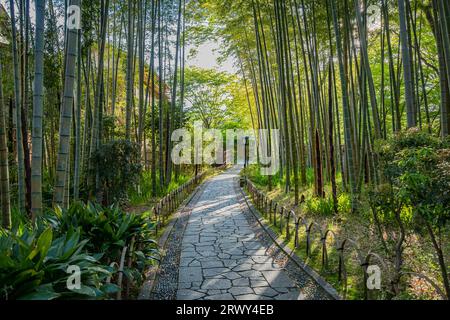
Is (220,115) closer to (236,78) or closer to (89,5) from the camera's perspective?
(236,78)

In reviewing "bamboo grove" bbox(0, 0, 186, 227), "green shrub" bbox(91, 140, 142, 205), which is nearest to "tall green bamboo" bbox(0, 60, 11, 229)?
"bamboo grove" bbox(0, 0, 186, 227)

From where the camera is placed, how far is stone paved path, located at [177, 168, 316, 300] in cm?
318

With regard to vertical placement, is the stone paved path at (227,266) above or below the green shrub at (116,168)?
below

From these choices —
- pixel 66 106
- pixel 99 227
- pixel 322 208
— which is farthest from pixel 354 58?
pixel 99 227

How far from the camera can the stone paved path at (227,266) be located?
3184 millimetres

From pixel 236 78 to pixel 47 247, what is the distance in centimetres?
1701

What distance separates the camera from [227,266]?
3959 mm

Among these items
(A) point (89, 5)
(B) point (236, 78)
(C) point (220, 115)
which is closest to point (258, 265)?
(A) point (89, 5)

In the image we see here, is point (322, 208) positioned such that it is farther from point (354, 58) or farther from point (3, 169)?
point (3, 169)

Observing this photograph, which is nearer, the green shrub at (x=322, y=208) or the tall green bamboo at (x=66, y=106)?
the tall green bamboo at (x=66, y=106)

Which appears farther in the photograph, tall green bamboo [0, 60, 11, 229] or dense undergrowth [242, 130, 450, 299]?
tall green bamboo [0, 60, 11, 229]

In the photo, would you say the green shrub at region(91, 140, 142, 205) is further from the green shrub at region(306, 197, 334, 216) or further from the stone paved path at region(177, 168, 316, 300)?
the green shrub at region(306, 197, 334, 216)

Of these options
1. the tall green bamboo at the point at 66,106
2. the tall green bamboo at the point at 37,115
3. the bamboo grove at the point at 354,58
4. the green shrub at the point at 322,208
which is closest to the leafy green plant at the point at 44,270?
the tall green bamboo at the point at 37,115

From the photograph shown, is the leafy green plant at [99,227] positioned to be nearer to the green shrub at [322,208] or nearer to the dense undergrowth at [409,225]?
the dense undergrowth at [409,225]
